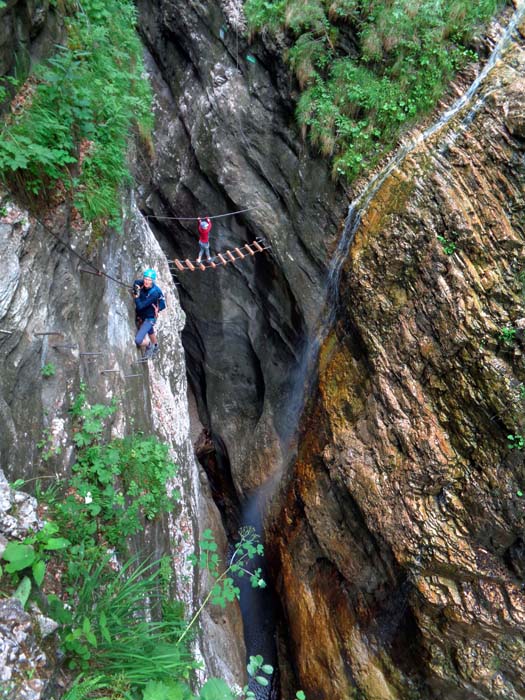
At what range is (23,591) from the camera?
2150 mm

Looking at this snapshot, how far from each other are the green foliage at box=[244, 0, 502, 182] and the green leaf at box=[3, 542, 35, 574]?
6787mm

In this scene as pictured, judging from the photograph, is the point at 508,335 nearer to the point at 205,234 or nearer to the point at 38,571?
the point at 38,571

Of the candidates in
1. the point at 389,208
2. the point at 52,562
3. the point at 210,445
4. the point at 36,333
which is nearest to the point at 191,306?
the point at 210,445

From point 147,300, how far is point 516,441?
16.3ft

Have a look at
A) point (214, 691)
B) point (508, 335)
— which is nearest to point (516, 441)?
point (508, 335)

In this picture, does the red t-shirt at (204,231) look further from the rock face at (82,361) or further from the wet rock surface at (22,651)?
the wet rock surface at (22,651)

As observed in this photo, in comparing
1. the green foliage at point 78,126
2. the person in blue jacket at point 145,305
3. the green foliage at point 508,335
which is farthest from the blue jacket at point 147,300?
the green foliage at point 508,335

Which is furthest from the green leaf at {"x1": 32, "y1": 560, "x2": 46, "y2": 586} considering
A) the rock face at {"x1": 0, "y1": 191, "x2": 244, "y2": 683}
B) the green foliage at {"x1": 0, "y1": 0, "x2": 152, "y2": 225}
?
the green foliage at {"x1": 0, "y1": 0, "x2": 152, "y2": 225}

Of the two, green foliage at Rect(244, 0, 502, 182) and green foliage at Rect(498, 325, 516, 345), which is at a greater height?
green foliage at Rect(244, 0, 502, 182)

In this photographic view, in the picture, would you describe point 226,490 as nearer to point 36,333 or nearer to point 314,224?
point 314,224

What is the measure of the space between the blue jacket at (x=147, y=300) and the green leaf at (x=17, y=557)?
358 cm

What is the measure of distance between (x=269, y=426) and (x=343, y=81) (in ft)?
21.5

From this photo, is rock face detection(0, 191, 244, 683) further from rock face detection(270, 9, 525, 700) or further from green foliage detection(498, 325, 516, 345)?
green foliage detection(498, 325, 516, 345)

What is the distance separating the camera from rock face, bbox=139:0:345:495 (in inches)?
306
